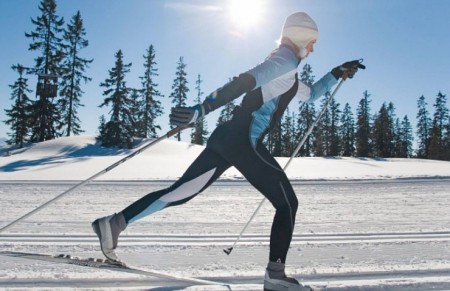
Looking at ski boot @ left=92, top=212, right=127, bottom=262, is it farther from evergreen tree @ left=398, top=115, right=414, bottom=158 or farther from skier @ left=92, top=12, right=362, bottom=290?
evergreen tree @ left=398, top=115, right=414, bottom=158

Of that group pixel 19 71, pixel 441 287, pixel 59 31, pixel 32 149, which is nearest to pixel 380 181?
pixel 441 287

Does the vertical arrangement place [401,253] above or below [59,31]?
below

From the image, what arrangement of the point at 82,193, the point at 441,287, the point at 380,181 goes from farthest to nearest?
the point at 380,181 < the point at 82,193 < the point at 441,287

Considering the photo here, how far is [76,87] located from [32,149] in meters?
14.2

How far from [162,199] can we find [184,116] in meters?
0.77

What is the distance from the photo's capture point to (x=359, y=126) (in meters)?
58.5

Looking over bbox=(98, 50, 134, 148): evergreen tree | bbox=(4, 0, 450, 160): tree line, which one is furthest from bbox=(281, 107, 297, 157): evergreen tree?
bbox=(98, 50, 134, 148): evergreen tree

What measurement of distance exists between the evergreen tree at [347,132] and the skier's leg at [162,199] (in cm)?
5944

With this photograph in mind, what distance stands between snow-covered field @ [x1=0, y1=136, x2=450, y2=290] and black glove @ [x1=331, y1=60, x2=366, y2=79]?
192cm

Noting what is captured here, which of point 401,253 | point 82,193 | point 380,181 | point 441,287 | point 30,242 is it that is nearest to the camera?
point 441,287

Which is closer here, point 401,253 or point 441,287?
point 441,287

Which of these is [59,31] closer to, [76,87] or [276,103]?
[76,87]

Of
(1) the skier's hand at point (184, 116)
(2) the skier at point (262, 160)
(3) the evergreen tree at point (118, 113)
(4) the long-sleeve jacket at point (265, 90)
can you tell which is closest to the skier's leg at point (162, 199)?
(2) the skier at point (262, 160)

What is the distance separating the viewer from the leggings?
294 centimetres
